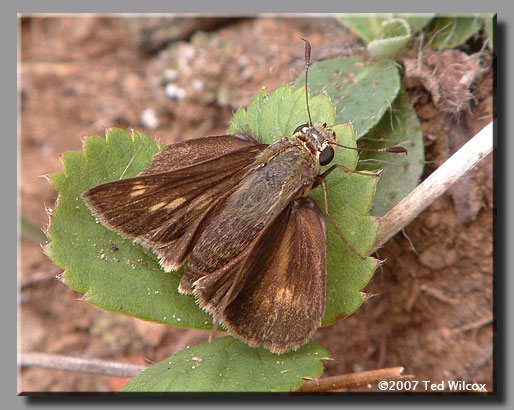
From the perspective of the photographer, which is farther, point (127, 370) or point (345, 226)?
point (127, 370)

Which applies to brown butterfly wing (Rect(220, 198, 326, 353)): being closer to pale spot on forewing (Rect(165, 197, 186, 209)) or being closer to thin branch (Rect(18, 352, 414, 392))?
thin branch (Rect(18, 352, 414, 392))

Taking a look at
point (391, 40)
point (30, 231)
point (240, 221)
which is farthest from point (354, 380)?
point (30, 231)

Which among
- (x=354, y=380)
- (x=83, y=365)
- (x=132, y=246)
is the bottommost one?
(x=83, y=365)

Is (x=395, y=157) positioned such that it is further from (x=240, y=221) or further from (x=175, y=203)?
(x=175, y=203)

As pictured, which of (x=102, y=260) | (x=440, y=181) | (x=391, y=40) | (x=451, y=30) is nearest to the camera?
(x=102, y=260)

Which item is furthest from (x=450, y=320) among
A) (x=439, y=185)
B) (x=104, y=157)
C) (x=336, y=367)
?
(x=104, y=157)

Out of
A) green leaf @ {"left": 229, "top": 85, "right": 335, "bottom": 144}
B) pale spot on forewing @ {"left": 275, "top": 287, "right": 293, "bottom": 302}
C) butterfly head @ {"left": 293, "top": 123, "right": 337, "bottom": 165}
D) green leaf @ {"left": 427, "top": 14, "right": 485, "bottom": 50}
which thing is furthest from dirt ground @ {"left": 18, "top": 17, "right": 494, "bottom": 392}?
pale spot on forewing @ {"left": 275, "top": 287, "right": 293, "bottom": 302}

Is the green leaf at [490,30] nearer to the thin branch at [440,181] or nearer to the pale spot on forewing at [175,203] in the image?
the thin branch at [440,181]
